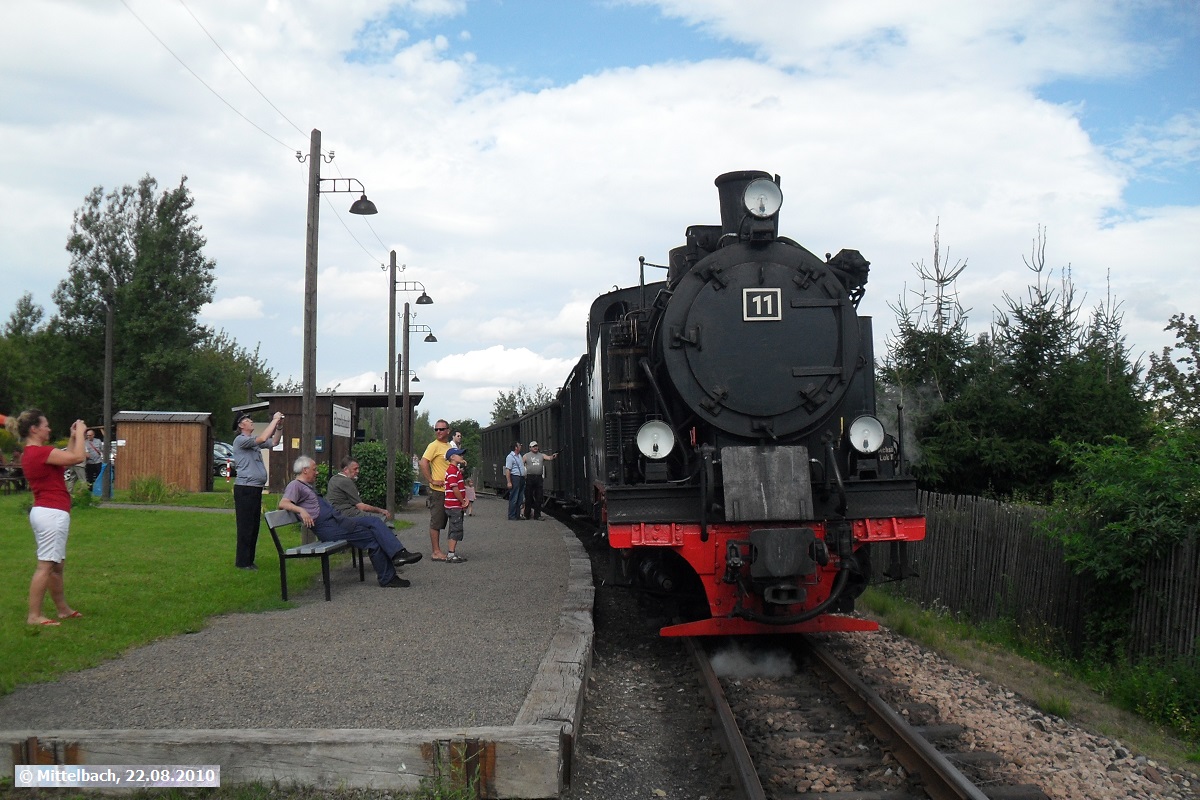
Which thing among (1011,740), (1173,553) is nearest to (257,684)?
(1011,740)

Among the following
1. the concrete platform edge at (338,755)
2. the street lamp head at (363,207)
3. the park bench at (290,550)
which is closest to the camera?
the concrete platform edge at (338,755)

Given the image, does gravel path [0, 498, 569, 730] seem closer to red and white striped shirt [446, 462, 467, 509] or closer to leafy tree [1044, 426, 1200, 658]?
red and white striped shirt [446, 462, 467, 509]

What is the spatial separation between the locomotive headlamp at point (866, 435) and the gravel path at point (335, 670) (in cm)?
261

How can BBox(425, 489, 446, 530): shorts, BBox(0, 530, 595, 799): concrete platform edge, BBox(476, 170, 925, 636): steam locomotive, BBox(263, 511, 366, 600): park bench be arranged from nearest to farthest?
1. BBox(0, 530, 595, 799): concrete platform edge
2. BBox(476, 170, 925, 636): steam locomotive
3. BBox(263, 511, 366, 600): park bench
4. BBox(425, 489, 446, 530): shorts

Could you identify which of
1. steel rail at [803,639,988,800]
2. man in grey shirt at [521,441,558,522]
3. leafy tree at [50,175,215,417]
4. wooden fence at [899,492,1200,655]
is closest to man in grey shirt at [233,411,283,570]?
steel rail at [803,639,988,800]

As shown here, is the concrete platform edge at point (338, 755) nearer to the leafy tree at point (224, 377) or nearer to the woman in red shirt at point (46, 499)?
the woman in red shirt at point (46, 499)

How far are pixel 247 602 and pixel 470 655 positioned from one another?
303 centimetres

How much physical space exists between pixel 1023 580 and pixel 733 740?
18.7 ft

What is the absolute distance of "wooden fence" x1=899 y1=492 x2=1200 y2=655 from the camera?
6.91 m

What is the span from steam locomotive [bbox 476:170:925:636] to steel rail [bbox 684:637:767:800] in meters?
0.54

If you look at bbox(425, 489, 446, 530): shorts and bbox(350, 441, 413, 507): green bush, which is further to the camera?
bbox(350, 441, 413, 507): green bush

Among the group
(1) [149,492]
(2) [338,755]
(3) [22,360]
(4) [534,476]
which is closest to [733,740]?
(2) [338,755]

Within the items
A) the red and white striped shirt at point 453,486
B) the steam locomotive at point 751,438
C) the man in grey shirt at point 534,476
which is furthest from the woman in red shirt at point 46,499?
the man in grey shirt at point 534,476

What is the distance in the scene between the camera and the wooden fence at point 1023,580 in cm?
691
